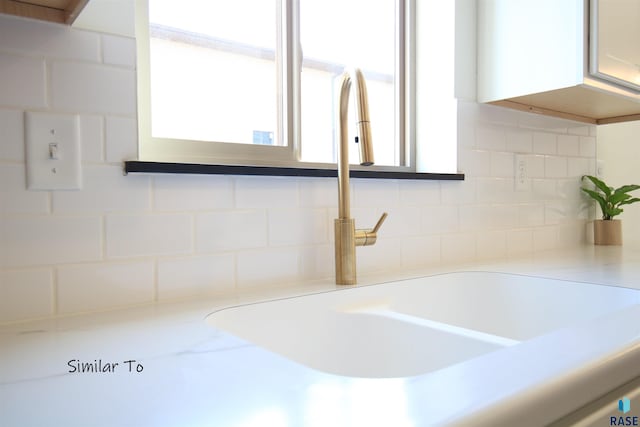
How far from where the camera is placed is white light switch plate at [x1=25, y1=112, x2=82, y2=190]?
0.75m

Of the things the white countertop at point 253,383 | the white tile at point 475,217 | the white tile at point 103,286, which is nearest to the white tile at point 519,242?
the white tile at point 475,217

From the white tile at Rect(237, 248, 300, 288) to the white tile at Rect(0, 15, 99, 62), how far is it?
475 millimetres

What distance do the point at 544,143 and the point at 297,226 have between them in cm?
117

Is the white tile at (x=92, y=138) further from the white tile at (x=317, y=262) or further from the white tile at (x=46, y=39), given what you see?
the white tile at (x=317, y=262)

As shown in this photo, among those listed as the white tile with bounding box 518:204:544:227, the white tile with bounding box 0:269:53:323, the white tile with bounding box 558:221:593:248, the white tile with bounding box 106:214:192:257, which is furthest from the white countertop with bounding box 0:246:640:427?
the white tile with bounding box 558:221:593:248

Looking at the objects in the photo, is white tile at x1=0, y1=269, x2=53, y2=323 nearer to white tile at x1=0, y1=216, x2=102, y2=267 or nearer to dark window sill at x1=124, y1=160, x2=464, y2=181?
white tile at x1=0, y1=216, x2=102, y2=267

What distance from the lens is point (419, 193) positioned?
4.36 ft

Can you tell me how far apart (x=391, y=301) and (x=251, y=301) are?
343 millimetres

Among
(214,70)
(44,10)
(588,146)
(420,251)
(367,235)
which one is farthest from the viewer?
(588,146)

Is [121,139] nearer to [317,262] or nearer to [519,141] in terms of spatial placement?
[317,262]

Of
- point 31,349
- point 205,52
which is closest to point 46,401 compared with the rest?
point 31,349

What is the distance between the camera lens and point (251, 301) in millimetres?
876

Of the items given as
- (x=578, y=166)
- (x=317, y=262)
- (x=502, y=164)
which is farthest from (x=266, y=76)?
(x=578, y=166)

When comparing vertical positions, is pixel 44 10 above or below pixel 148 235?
above
